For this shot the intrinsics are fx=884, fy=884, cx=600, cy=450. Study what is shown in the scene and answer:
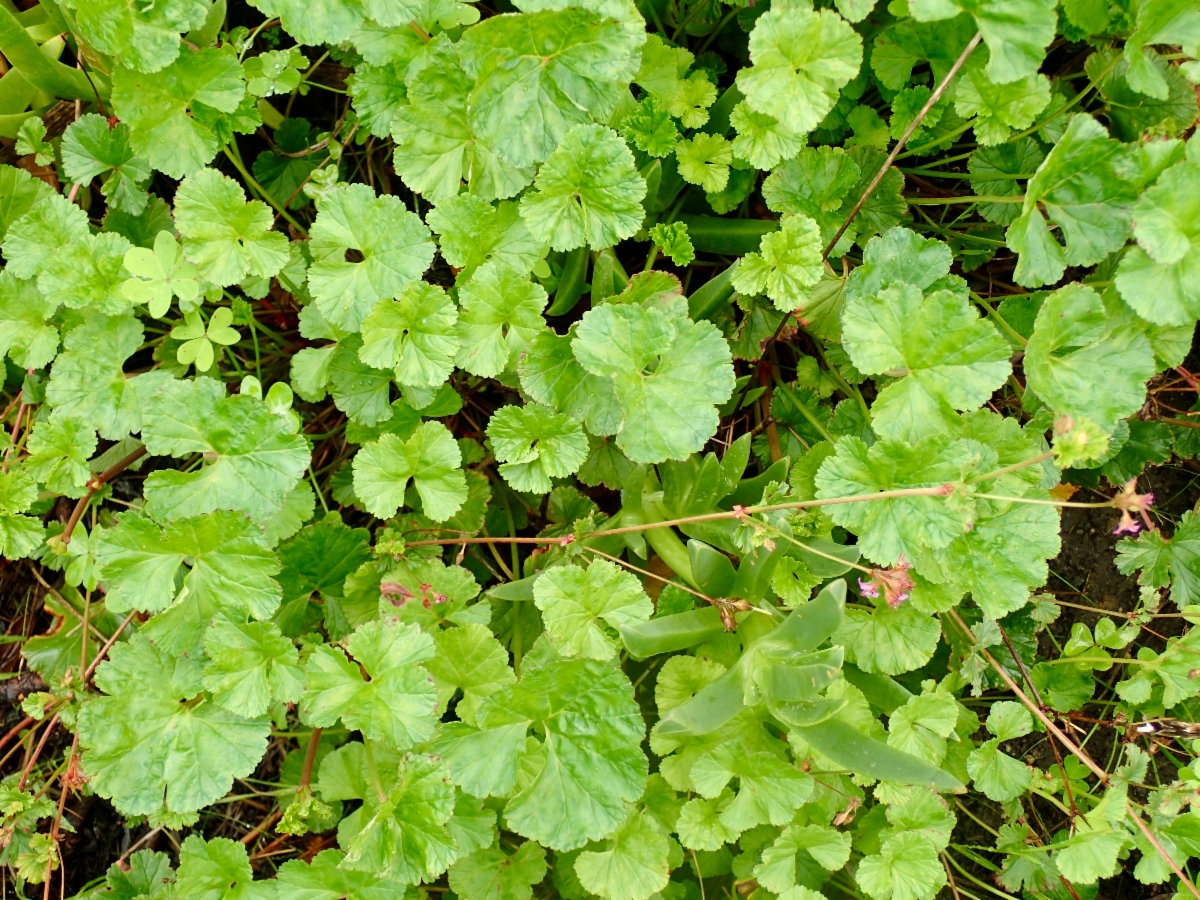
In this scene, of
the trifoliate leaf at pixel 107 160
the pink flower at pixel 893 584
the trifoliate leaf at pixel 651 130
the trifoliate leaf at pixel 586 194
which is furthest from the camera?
the trifoliate leaf at pixel 107 160

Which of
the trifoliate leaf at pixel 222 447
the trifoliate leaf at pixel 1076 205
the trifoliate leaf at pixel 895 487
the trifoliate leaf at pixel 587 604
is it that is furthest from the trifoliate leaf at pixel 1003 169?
the trifoliate leaf at pixel 222 447

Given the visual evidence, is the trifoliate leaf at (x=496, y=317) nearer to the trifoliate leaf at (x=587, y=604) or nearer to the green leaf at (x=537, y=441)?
the green leaf at (x=537, y=441)

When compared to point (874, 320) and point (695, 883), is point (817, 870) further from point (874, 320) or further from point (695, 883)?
point (874, 320)

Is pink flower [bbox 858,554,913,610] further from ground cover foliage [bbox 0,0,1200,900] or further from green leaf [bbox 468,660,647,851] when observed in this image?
green leaf [bbox 468,660,647,851]

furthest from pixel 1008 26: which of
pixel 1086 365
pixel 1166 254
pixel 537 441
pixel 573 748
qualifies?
pixel 573 748

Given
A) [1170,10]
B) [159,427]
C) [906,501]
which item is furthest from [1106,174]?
[159,427]

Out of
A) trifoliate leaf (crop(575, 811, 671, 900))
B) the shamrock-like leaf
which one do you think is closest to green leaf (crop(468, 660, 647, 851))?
trifoliate leaf (crop(575, 811, 671, 900))
